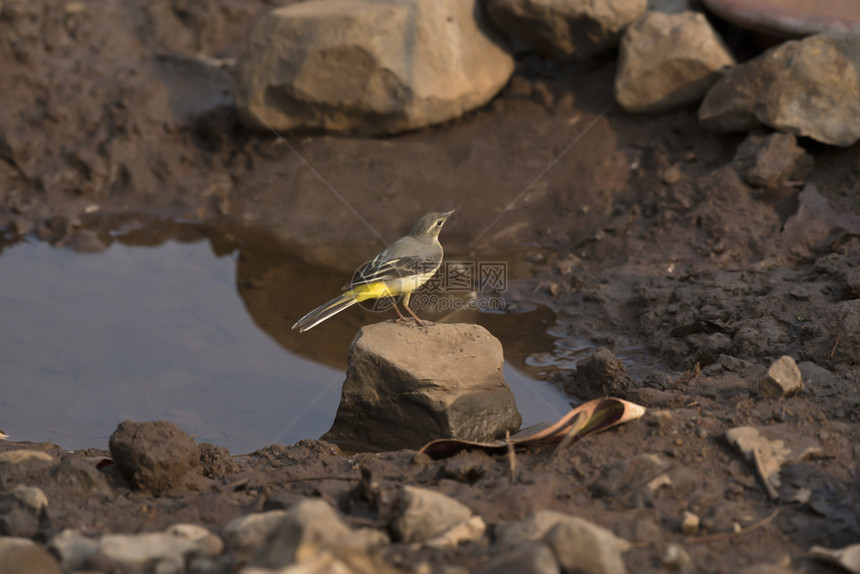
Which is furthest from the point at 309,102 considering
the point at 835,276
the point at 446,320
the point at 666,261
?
the point at 835,276

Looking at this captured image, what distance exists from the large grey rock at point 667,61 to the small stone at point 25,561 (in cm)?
907

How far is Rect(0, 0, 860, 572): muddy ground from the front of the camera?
14.5 ft

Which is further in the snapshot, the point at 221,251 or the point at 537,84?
the point at 537,84

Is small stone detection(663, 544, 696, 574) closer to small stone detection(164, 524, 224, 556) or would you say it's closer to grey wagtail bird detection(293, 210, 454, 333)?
small stone detection(164, 524, 224, 556)

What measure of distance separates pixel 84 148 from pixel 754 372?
9.40 m

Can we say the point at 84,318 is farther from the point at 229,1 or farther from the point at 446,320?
the point at 229,1

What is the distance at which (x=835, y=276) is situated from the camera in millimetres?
Result: 7566

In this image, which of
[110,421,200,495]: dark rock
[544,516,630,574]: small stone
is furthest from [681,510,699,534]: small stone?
[110,421,200,495]: dark rock

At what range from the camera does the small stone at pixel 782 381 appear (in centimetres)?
536

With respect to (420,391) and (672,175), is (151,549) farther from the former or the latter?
(672,175)

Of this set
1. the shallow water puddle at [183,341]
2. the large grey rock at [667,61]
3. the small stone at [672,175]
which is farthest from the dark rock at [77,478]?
the large grey rock at [667,61]

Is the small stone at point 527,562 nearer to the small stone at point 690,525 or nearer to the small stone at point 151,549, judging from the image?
the small stone at point 690,525

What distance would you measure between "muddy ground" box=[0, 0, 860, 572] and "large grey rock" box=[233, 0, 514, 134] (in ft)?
1.41

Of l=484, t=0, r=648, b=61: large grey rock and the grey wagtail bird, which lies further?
l=484, t=0, r=648, b=61: large grey rock
